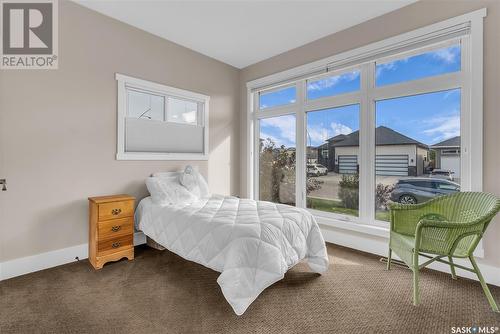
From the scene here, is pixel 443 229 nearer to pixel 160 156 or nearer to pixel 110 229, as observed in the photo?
pixel 110 229

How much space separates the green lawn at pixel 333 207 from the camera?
295 centimetres

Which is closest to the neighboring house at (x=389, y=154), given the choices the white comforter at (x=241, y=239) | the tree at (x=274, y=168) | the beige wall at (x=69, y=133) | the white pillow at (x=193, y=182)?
the tree at (x=274, y=168)

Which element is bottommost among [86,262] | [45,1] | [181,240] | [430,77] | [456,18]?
[86,262]

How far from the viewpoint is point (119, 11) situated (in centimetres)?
278

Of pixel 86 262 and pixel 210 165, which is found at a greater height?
pixel 210 165

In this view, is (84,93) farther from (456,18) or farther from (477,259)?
(477,259)

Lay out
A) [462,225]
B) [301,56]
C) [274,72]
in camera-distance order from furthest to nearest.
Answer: [274,72], [301,56], [462,225]

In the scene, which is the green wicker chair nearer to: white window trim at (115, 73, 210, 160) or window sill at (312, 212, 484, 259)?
window sill at (312, 212, 484, 259)

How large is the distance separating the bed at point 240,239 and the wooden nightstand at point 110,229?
0.73 ft

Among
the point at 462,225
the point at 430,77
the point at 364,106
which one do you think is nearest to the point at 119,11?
the point at 364,106

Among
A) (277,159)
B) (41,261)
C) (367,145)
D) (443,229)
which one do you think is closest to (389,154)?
(367,145)

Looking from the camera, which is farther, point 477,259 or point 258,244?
point 477,259

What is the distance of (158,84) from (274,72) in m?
1.80

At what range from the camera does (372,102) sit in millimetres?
2979
